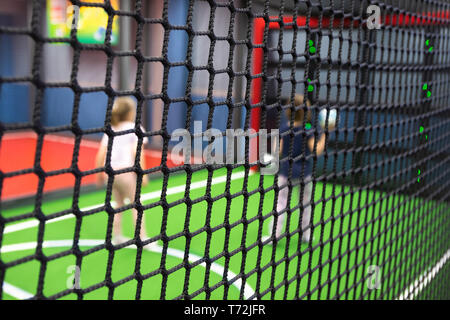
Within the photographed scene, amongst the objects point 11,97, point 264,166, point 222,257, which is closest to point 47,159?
point 11,97

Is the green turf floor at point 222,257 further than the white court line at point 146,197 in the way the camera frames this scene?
No

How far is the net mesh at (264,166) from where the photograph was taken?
622 mm

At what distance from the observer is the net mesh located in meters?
0.62

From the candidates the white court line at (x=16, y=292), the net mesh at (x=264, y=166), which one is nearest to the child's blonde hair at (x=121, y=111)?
the net mesh at (x=264, y=166)

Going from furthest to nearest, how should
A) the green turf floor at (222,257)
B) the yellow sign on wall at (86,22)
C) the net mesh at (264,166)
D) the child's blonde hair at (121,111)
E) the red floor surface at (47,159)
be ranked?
the yellow sign on wall at (86,22), the red floor surface at (47,159), the child's blonde hair at (121,111), the green turf floor at (222,257), the net mesh at (264,166)

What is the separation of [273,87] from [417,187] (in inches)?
30.9

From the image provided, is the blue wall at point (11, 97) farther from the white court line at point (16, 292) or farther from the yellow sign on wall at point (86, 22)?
the white court line at point (16, 292)

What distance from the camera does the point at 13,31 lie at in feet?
1.49

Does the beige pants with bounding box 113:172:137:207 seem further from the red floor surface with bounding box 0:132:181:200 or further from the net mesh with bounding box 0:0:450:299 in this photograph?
the red floor surface with bounding box 0:132:181:200

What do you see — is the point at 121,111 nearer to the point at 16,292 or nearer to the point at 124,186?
the point at 124,186

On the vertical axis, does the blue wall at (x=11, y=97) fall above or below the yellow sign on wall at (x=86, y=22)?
below
